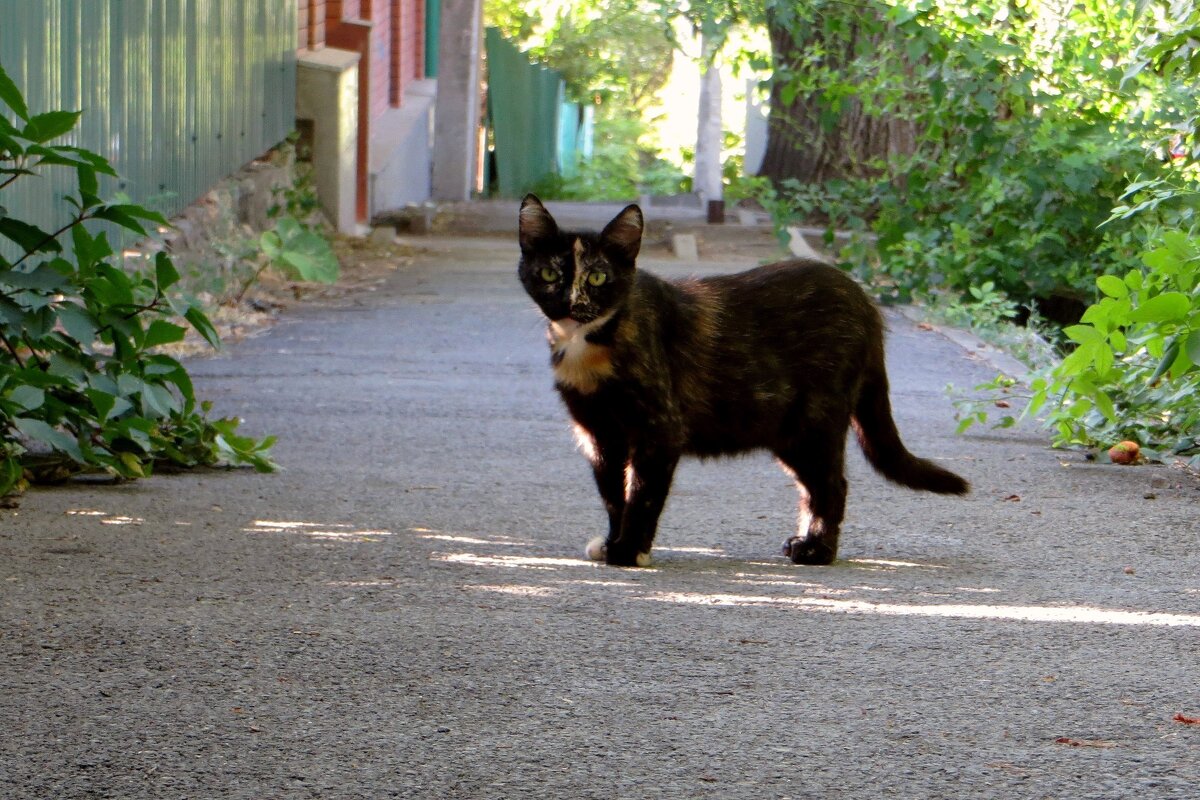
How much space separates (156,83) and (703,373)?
6.71 metres

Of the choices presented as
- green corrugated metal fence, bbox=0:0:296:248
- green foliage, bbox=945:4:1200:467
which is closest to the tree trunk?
green corrugated metal fence, bbox=0:0:296:248

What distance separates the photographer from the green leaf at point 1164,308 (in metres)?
4.99

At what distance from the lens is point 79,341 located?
5.20 metres

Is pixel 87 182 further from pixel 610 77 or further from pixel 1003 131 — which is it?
pixel 610 77

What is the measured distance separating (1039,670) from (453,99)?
21.1 meters

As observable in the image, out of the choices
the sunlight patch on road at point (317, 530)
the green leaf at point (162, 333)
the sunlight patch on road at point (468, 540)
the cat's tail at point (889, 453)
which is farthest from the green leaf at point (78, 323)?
the cat's tail at point (889, 453)

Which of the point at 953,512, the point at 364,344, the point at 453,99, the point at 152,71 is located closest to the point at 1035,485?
the point at 953,512

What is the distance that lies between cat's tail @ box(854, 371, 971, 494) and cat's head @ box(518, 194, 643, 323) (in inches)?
38.8

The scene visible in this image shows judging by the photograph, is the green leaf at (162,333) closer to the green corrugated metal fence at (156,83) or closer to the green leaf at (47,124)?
the green leaf at (47,124)

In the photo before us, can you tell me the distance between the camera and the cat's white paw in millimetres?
4660

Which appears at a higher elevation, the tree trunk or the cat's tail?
the tree trunk

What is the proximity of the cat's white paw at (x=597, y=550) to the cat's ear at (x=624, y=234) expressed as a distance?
0.86 m

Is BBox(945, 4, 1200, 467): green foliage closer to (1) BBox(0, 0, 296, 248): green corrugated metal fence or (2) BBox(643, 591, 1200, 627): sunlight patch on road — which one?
(2) BBox(643, 591, 1200, 627): sunlight patch on road

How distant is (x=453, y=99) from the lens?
2352cm
